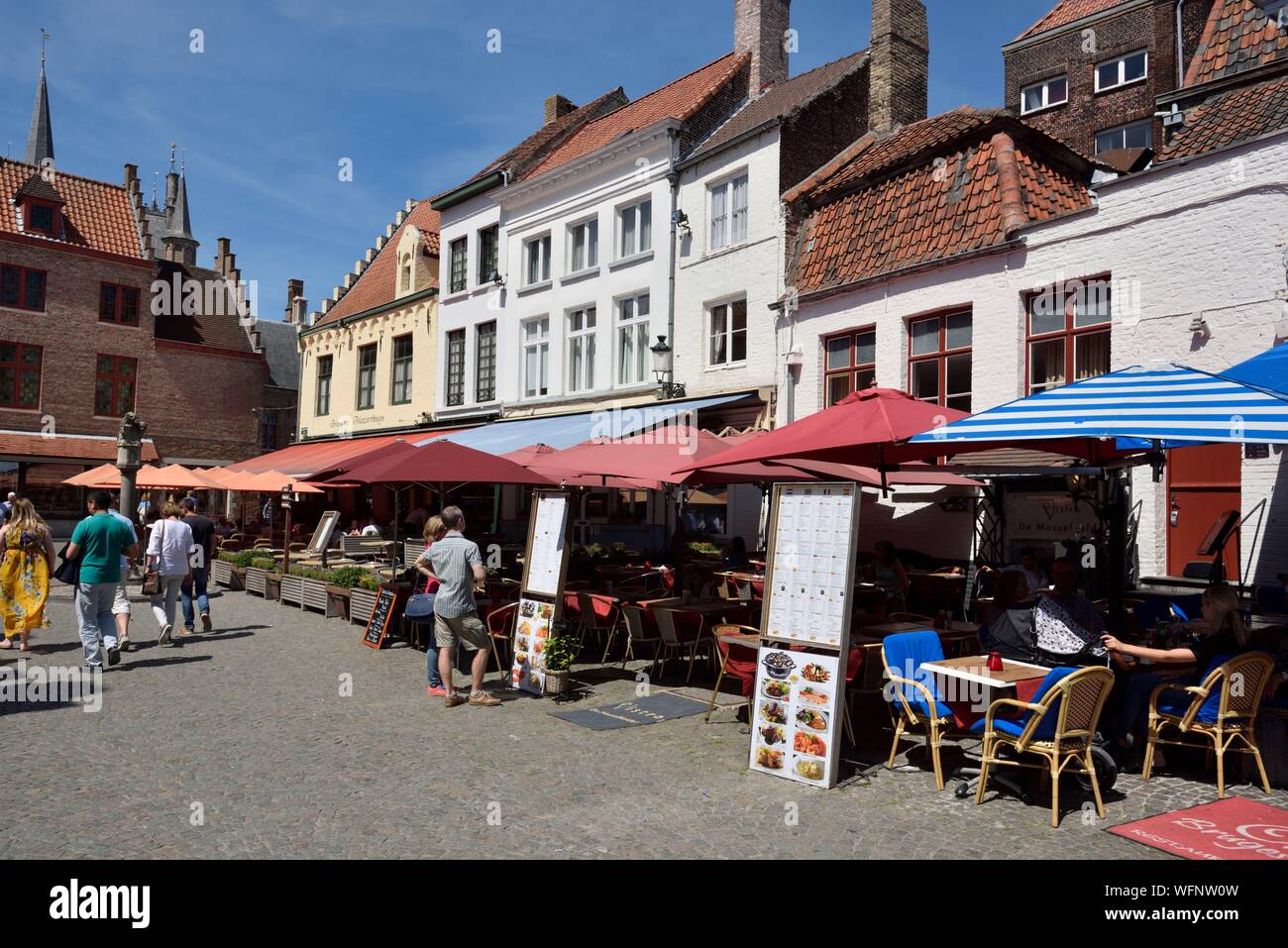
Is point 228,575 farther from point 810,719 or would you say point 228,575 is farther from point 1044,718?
point 1044,718

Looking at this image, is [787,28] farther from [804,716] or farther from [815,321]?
[804,716]

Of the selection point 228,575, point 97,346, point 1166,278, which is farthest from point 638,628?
point 97,346

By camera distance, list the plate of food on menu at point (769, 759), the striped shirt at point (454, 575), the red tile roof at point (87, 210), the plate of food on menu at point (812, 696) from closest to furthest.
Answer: the plate of food on menu at point (812, 696) < the plate of food on menu at point (769, 759) < the striped shirt at point (454, 575) < the red tile roof at point (87, 210)

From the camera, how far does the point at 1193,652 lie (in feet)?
20.4

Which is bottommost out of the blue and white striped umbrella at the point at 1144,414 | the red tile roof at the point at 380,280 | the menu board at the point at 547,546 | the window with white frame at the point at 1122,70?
the menu board at the point at 547,546

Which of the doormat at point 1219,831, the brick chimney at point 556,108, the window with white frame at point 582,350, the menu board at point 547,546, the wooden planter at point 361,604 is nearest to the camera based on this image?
the doormat at point 1219,831

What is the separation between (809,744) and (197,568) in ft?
31.6

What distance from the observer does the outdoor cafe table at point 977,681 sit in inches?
234

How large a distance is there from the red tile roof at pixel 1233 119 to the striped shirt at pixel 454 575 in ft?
33.0

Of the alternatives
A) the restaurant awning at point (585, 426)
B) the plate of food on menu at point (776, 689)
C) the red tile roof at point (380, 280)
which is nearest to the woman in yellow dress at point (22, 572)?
the restaurant awning at point (585, 426)

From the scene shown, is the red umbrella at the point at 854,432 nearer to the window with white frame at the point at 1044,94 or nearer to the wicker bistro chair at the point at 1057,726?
the wicker bistro chair at the point at 1057,726

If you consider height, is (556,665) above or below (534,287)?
below

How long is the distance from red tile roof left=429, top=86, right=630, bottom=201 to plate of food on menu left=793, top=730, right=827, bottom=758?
20.6m
